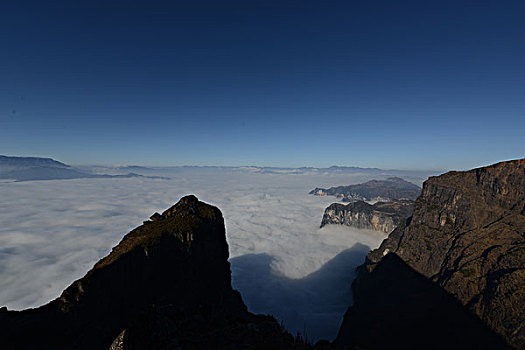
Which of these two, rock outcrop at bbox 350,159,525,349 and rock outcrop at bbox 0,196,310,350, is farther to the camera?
rock outcrop at bbox 350,159,525,349

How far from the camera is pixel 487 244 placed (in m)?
52.9

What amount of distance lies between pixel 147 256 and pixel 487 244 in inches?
3148

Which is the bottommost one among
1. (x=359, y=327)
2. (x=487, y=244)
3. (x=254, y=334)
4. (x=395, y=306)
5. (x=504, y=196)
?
(x=359, y=327)

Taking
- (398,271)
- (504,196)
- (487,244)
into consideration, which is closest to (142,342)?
(487,244)

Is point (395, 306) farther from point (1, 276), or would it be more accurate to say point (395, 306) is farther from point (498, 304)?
point (1, 276)

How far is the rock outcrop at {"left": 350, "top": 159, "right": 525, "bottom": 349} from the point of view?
39.0 metres

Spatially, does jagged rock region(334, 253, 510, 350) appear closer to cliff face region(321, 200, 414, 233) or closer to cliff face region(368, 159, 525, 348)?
cliff face region(368, 159, 525, 348)

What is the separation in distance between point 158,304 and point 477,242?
7902 centimetres

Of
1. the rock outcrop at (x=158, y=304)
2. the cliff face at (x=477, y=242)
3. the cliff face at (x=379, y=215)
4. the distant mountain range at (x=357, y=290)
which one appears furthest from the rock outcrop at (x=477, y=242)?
the cliff face at (x=379, y=215)

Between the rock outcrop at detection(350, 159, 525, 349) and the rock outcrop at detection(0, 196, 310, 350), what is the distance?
157 ft

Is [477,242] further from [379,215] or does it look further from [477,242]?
[379,215]

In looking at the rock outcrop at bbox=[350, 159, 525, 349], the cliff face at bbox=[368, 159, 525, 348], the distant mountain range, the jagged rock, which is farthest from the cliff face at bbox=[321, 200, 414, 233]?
the jagged rock

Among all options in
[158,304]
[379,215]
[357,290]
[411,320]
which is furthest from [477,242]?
[379,215]

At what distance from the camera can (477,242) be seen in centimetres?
5556
